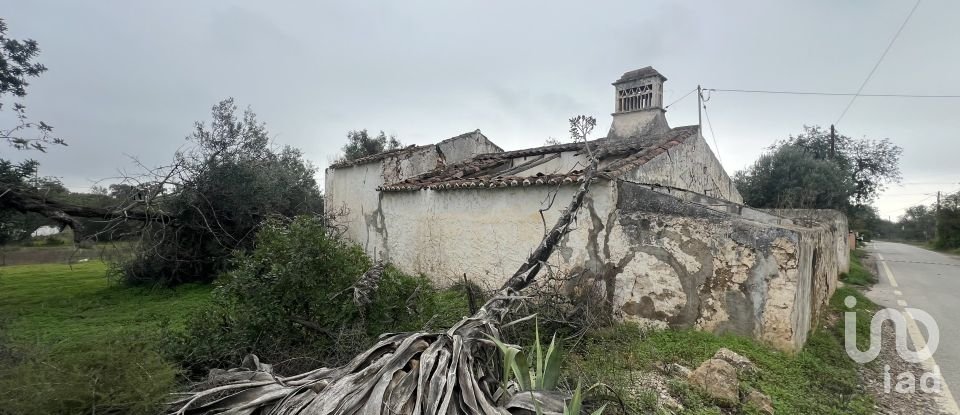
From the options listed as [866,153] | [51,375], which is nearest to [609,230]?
[51,375]

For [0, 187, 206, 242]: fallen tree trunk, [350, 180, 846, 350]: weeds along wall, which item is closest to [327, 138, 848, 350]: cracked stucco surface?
[350, 180, 846, 350]: weeds along wall

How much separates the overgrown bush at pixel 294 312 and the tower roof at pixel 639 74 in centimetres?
1205

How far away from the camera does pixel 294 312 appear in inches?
203

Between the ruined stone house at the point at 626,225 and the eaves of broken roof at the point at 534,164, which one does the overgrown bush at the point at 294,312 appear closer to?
the ruined stone house at the point at 626,225

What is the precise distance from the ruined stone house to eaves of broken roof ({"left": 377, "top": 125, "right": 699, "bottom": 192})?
0.04 metres

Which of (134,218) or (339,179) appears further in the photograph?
(339,179)

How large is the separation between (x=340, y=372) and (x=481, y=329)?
117 cm

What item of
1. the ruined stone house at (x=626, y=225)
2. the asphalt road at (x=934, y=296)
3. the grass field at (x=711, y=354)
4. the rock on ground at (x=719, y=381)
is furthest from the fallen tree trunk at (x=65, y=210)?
the asphalt road at (x=934, y=296)

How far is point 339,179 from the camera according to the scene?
578 inches

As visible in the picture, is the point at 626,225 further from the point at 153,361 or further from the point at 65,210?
the point at 65,210

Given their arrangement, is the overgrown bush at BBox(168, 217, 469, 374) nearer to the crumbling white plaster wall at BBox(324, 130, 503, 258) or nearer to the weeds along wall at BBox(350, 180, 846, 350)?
the weeds along wall at BBox(350, 180, 846, 350)

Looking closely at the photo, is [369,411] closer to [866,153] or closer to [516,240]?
[516,240]

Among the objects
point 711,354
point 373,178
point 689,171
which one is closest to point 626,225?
point 711,354

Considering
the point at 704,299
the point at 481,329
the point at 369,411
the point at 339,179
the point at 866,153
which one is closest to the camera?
the point at 369,411
